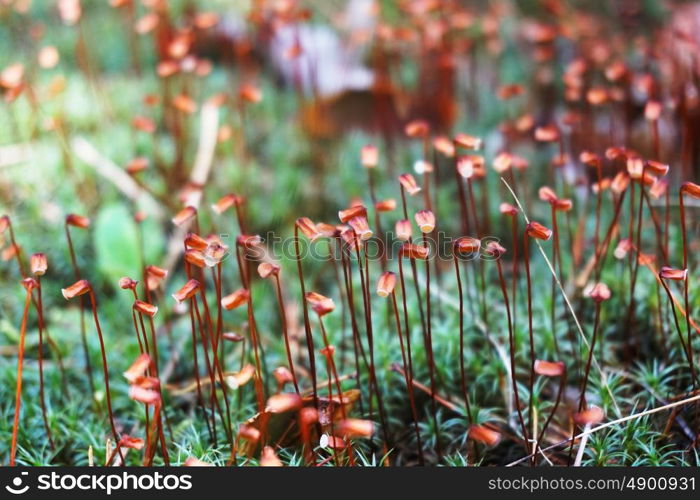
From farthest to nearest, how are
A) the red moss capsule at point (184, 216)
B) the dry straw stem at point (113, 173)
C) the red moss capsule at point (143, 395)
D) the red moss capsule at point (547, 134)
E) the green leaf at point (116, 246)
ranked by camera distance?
the dry straw stem at point (113, 173) → the green leaf at point (116, 246) → the red moss capsule at point (547, 134) → the red moss capsule at point (184, 216) → the red moss capsule at point (143, 395)

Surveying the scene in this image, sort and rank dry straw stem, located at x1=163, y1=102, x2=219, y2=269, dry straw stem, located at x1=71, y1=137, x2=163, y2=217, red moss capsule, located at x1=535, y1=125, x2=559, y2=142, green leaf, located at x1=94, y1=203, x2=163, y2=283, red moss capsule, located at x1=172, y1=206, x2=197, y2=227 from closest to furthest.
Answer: red moss capsule, located at x1=172, y1=206, x2=197, y2=227
red moss capsule, located at x1=535, y1=125, x2=559, y2=142
green leaf, located at x1=94, y1=203, x2=163, y2=283
dry straw stem, located at x1=163, y1=102, x2=219, y2=269
dry straw stem, located at x1=71, y1=137, x2=163, y2=217

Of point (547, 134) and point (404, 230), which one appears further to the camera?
point (547, 134)

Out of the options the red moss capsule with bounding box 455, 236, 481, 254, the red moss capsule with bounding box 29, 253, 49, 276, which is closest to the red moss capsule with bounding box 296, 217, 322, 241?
the red moss capsule with bounding box 455, 236, 481, 254

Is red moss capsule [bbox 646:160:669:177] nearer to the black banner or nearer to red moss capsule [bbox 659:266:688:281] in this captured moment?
red moss capsule [bbox 659:266:688:281]

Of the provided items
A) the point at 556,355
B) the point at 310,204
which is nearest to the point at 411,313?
the point at 556,355

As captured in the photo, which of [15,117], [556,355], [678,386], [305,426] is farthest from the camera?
[15,117]

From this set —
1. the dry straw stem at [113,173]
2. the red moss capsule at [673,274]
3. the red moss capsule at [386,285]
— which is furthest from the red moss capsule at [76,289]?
the red moss capsule at [673,274]

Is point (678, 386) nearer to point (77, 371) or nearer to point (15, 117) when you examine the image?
point (77, 371)

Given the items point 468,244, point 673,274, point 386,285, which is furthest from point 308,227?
point 673,274

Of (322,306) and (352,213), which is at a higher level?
(352,213)

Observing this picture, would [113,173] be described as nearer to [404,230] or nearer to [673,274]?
[404,230]

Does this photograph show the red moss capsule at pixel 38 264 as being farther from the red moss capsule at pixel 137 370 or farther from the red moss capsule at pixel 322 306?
the red moss capsule at pixel 322 306
